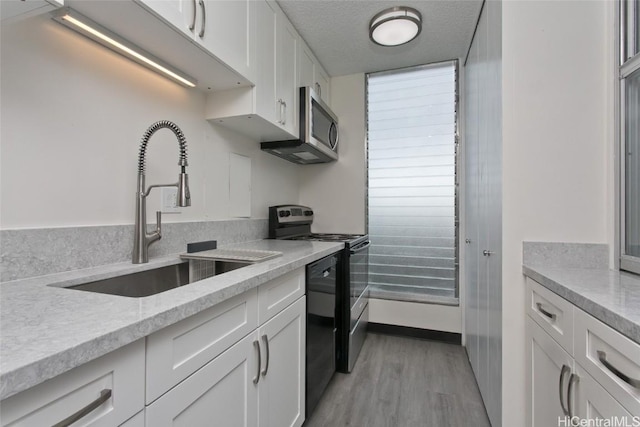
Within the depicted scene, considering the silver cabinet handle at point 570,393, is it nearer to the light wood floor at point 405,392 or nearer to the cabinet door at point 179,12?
the light wood floor at point 405,392

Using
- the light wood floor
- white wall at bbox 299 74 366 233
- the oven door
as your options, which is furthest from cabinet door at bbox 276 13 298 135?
the light wood floor

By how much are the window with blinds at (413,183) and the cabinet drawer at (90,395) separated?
2.38m

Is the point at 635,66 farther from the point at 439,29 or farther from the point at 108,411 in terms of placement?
the point at 108,411

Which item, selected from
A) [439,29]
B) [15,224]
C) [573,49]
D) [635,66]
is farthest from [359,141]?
[15,224]

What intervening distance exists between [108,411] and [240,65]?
1.39 meters

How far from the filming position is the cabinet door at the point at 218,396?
671 mm

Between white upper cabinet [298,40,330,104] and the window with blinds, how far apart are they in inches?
17.6

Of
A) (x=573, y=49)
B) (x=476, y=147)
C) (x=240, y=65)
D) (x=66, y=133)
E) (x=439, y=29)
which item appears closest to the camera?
(x=66, y=133)

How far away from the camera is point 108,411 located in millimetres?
532

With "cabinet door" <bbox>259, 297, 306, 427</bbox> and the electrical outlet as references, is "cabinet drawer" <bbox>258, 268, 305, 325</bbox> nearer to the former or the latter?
"cabinet door" <bbox>259, 297, 306, 427</bbox>

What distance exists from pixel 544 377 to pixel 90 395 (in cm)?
143

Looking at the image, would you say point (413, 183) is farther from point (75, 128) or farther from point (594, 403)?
point (75, 128)

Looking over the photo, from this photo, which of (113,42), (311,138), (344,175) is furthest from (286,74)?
(344,175)

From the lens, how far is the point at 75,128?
41.2 inches
